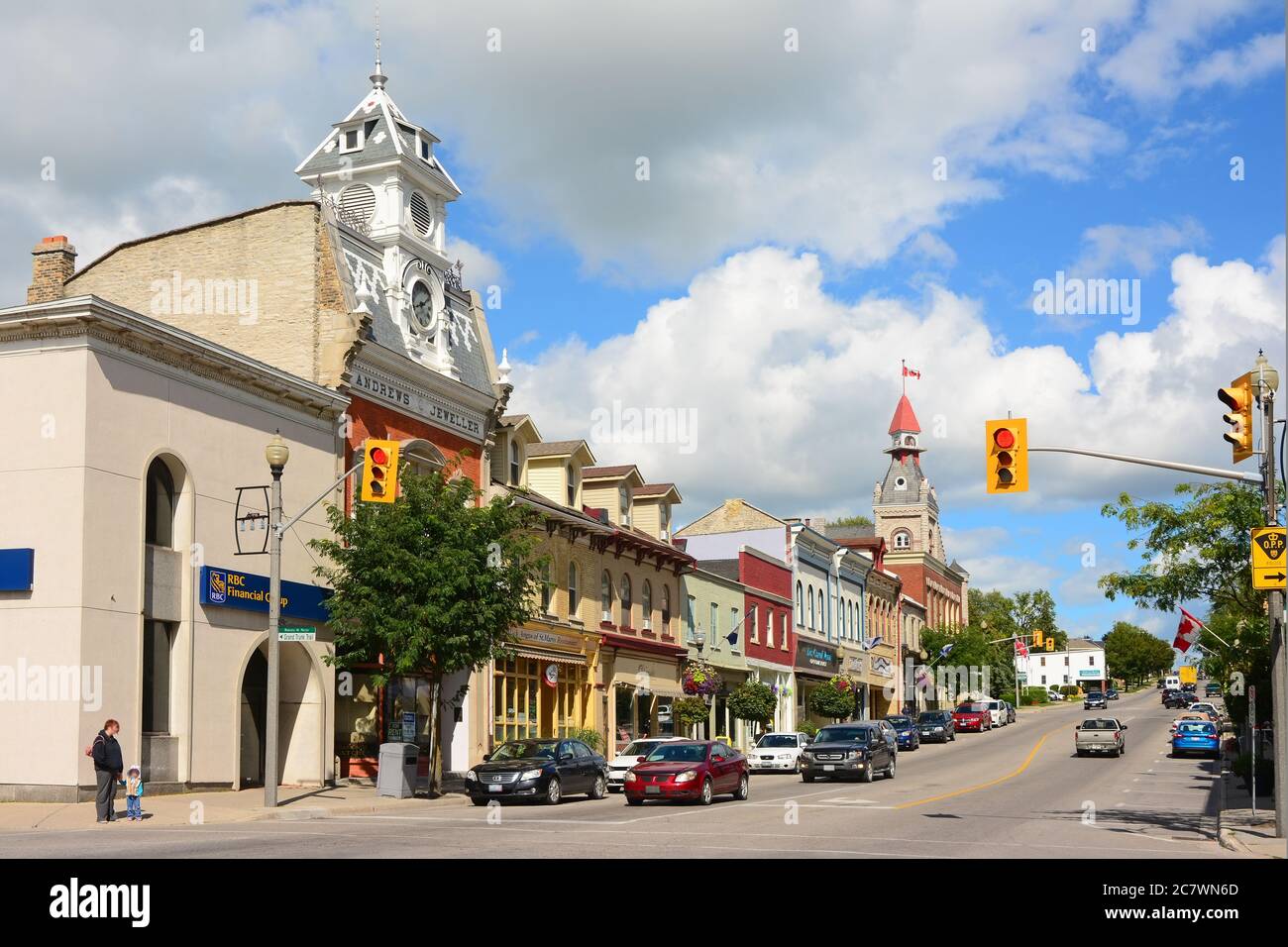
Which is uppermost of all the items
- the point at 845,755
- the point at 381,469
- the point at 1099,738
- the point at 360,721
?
the point at 381,469

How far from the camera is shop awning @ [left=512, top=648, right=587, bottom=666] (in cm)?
4128

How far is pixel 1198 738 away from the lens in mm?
51688

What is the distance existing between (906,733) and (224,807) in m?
40.8

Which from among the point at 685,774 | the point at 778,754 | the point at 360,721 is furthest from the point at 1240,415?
the point at 778,754

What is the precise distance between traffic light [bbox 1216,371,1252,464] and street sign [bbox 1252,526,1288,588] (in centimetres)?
129

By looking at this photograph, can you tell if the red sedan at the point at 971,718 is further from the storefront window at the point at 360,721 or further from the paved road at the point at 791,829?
the storefront window at the point at 360,721

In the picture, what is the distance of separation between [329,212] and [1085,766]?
30.4 m

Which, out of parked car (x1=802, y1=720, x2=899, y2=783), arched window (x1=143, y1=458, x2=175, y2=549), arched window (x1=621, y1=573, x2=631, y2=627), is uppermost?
arched window (x1=143, y1=458, x2=175, y2=549)

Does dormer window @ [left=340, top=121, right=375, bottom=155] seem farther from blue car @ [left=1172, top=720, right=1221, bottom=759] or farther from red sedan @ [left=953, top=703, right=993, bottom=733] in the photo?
red sedan @ [left=953, top=703, right=993, bottom=733]

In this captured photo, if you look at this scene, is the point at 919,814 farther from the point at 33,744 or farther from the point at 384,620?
the point at 33,744

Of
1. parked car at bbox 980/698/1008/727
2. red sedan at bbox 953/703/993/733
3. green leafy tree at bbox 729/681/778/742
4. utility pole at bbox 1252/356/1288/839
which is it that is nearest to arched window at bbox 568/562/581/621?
green leafy tree at bbox 729/681/778/742

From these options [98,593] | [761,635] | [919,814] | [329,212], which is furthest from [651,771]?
[761,635]

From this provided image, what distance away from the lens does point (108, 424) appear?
26.5 meters

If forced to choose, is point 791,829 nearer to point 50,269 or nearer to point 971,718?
point 50,269
